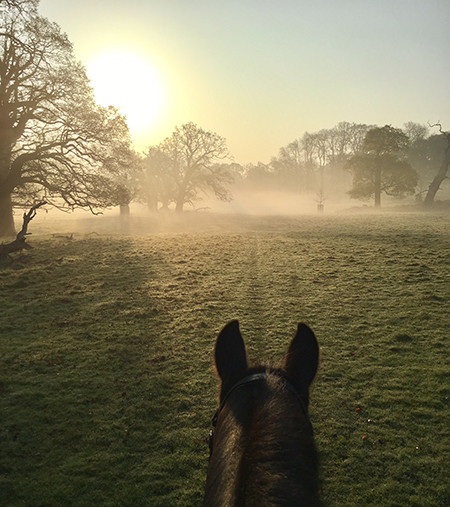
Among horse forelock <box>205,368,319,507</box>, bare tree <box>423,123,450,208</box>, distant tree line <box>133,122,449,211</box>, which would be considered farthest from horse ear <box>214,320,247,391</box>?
bare tree <box>423,123,450,208</box>

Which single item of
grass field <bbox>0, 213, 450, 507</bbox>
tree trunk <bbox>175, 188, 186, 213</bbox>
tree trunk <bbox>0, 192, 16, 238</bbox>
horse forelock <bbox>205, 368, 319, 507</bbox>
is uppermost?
tree trunk <bbox>175, 188, 186, 213</bbox>

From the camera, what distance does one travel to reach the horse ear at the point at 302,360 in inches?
70.0

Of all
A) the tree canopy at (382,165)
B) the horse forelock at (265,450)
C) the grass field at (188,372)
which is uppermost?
the tree canopy at (382,165)

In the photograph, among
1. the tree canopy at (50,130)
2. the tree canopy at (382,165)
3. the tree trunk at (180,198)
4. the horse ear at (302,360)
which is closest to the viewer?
the horse ear at (302,360)

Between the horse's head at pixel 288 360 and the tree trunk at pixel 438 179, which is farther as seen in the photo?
the tree trunk at pixel 438 179

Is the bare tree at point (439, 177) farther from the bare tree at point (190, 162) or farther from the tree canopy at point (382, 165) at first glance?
the bare tree at point (190, 162)

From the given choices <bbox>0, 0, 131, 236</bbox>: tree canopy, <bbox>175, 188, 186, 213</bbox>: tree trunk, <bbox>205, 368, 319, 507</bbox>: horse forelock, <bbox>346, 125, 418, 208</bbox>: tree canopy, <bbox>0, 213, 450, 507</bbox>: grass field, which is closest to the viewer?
<bbox>205, 368, 319, 507</bbox>: horse forelock

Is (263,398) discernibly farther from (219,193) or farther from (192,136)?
(192,136)

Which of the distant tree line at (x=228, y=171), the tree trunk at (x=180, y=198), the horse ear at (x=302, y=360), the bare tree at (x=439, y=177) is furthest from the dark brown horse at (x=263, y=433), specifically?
the bare tree at (x=439, y=177)

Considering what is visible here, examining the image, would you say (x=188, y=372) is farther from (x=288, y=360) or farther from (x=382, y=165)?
(x=382, y=165)

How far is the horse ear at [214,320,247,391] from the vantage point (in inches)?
72.1

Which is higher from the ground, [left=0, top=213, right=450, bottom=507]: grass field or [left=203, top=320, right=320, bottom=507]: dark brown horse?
[left=203, top=320, right=320, bottom=507]: dark brown horse

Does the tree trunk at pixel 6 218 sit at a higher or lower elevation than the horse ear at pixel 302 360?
higher

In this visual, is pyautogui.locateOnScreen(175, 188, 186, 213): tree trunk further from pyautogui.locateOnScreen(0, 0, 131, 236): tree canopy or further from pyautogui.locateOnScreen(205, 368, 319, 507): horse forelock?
pyautogui.locateOnScreen(205, 368, 319, 507): horse forelock
